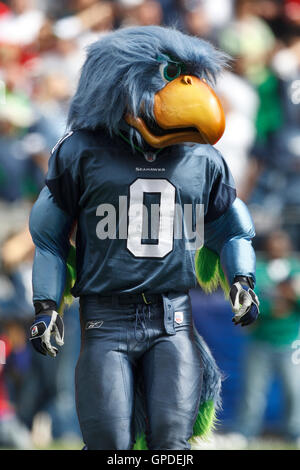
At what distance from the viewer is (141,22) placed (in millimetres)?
6238

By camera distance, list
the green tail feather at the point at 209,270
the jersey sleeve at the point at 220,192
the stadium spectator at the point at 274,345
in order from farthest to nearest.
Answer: the stadium spectator at the point at 274,345, the green tail feather at the point at 209,270, the jersey sleeve at the point at 220,192

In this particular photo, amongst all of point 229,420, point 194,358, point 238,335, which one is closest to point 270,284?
point 238,335

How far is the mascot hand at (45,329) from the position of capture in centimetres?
298

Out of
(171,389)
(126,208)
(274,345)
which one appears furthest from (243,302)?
(274,345)

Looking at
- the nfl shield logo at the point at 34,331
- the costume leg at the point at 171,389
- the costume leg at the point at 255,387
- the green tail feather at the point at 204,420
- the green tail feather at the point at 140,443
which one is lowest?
the costume leg at the point at 255,387

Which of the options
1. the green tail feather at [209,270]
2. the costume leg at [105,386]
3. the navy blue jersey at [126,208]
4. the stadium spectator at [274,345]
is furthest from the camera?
the stadium spectator at [274,345]

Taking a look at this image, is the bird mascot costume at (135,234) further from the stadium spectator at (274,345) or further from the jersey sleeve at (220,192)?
the stadium spectator at (274,345)

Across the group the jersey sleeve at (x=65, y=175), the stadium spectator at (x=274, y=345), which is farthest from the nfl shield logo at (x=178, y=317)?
the stadium spectator at (x=274, y=345)

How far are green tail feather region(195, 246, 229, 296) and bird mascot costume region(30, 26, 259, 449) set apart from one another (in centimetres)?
15

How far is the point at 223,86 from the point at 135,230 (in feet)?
10.5

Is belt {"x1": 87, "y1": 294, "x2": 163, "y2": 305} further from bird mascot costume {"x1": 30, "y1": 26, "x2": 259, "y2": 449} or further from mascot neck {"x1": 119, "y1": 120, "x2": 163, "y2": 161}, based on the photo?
mascot neck {"x1": 119, "y1": 120, "x2": 163, "y2": 161}

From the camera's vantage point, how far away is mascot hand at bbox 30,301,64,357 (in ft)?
9.78
